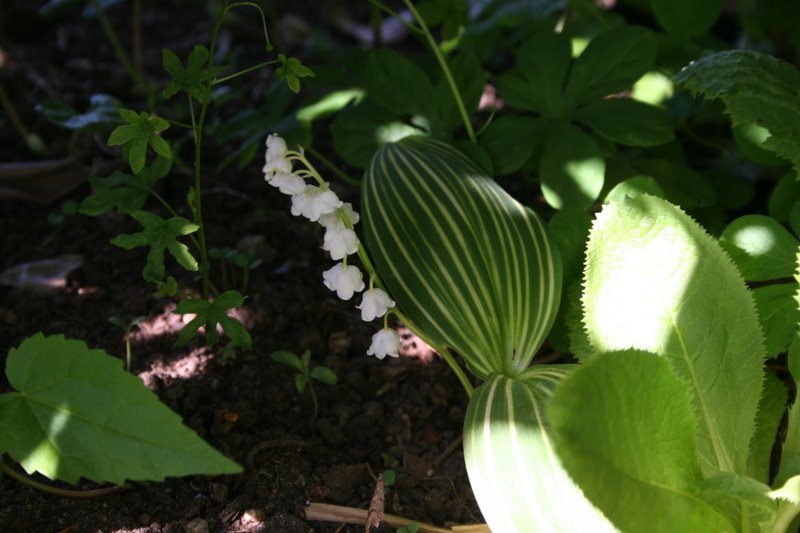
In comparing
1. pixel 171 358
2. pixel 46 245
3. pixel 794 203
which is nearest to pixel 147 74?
pixel 46 245

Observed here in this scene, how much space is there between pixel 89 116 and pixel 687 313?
1162 millimetres

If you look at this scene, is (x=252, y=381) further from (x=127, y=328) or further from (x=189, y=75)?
(x=189, y=75)

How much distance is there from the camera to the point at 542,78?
166cm

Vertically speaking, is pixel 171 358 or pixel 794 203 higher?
pixel 794 203

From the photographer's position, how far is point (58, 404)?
1122 mm

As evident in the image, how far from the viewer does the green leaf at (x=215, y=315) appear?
4.39 feet

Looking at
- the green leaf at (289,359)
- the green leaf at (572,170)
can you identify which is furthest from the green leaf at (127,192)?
the green leaf at (572,170)

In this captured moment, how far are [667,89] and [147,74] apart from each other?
1381 millimetres

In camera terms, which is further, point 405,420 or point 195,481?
point 405,420

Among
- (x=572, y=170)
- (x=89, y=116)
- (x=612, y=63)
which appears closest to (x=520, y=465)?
(x=572, y=170)

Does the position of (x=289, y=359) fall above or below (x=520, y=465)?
below

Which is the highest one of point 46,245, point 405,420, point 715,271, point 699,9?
point 699,9

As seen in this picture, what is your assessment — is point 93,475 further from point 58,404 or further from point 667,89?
point 667,89

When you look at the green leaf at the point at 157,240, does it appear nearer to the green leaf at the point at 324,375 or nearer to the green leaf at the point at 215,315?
the green leaf at the point at 215,315
